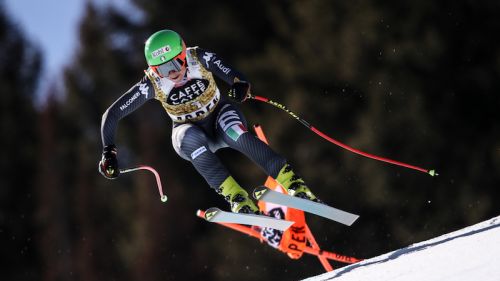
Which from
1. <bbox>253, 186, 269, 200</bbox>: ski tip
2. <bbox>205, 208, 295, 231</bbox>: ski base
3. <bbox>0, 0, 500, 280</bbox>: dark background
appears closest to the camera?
<bbox>253, 186, 269, 200</bbox>: ski tip

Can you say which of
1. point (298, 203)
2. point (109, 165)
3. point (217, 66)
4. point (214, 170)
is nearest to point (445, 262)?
point (298, 203)

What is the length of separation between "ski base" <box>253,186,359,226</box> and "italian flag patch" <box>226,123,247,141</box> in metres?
0.56

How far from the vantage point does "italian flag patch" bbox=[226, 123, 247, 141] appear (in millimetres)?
6000

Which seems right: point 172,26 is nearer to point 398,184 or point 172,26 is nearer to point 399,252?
point 398,184

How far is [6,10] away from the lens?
3094cm

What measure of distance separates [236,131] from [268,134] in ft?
46.7

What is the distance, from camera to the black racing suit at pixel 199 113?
19.6ft

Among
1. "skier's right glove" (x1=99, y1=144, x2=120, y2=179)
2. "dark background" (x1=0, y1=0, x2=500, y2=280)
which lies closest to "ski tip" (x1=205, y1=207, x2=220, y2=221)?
"skier's right glove" (x1=99, y1=144, x2=120, y2=179)

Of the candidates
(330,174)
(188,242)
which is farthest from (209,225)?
(330,174)

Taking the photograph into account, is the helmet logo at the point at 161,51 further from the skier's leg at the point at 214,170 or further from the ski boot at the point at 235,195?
the ski boot at the point at 235,195

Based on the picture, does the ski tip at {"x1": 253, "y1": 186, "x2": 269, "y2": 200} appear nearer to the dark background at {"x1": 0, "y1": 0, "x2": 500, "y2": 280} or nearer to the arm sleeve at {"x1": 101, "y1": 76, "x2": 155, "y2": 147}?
the arm sleeve at {"x1": 101, "y1": 76, "x2": 155, "y2": 147}

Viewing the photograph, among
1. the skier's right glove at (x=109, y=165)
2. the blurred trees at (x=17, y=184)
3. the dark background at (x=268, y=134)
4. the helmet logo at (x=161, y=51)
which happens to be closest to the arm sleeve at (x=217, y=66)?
the helmet logo at (x=161, y=51)

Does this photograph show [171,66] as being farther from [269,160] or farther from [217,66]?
[269,160]

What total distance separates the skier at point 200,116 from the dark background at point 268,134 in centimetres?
1159
